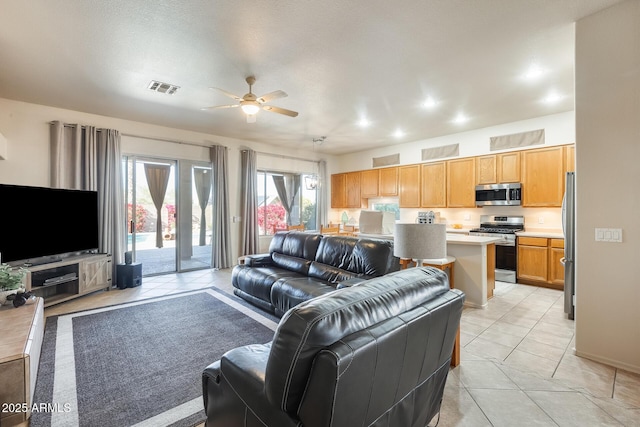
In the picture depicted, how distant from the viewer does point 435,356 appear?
4.75 feet

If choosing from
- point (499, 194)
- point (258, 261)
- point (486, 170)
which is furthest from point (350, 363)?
point (486, 170)

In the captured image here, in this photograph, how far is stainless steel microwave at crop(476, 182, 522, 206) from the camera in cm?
529

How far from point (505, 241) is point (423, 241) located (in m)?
3.70

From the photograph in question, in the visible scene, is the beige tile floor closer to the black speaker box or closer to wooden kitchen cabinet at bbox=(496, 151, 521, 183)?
the black speaker box

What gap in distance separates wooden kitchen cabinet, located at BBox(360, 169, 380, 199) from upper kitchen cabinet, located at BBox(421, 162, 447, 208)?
4.20 ft

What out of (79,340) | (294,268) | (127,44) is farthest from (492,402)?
(127,44)

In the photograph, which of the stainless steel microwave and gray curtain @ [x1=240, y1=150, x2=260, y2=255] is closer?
the stainless steel microwave

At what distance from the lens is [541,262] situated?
4.73 meters

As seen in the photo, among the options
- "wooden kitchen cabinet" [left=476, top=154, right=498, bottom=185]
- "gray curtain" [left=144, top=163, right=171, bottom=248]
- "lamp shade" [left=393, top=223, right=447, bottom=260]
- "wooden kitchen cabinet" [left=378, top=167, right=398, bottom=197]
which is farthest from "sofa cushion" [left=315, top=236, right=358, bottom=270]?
"wooden kitchen cabinet" [left=378, top=167, right=398, bottom=197]

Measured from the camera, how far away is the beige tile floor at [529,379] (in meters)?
1.82

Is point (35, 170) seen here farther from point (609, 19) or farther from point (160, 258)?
point (609, 19)

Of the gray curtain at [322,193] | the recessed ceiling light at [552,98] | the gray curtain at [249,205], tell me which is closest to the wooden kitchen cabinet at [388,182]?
the gray curtain at [322,193]

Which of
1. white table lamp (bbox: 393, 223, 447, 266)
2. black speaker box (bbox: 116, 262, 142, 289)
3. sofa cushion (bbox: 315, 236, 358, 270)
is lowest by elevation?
black speaker box (bbox: 116, 262, 142, 289)

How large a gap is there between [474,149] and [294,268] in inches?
179
